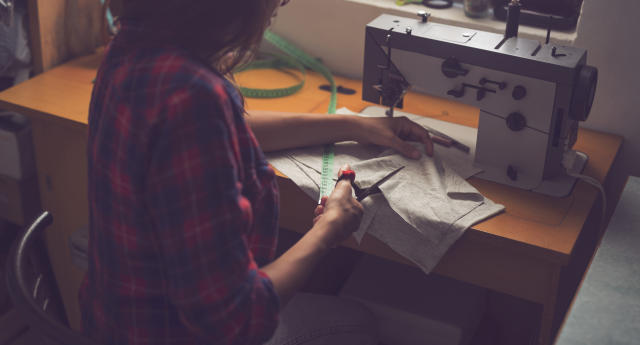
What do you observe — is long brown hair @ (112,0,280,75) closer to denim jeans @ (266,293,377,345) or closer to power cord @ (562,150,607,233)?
denim jeans @ (266,293,377,345)

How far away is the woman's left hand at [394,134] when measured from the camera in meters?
1.46

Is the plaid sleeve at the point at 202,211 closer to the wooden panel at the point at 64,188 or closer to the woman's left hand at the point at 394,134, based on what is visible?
the woman's left hand at the point at 394,134

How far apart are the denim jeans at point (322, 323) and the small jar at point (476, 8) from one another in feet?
2.78

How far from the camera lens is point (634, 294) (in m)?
1.05

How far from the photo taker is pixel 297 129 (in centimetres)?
147

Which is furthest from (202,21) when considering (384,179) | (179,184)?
(384,179)

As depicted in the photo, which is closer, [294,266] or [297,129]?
[294,266]

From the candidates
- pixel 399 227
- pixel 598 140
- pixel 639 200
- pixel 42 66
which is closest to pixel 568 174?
pixel 639 200

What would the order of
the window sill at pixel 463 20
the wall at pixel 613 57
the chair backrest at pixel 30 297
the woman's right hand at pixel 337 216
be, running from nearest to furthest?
the chair backrest at pixel 30 297
the woman's right hand at pixel 337 216
the wall at pixel 613 57
the window sill at pixel 463 20

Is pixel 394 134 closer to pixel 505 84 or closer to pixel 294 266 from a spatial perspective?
pixel 505 84

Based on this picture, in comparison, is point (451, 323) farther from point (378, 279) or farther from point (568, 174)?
point (568, 174)

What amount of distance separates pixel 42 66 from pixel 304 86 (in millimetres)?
727

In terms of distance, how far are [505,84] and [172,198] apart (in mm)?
798

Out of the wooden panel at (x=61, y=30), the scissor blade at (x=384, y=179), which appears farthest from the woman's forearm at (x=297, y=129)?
the wooden panel at (x=61, y=30)
